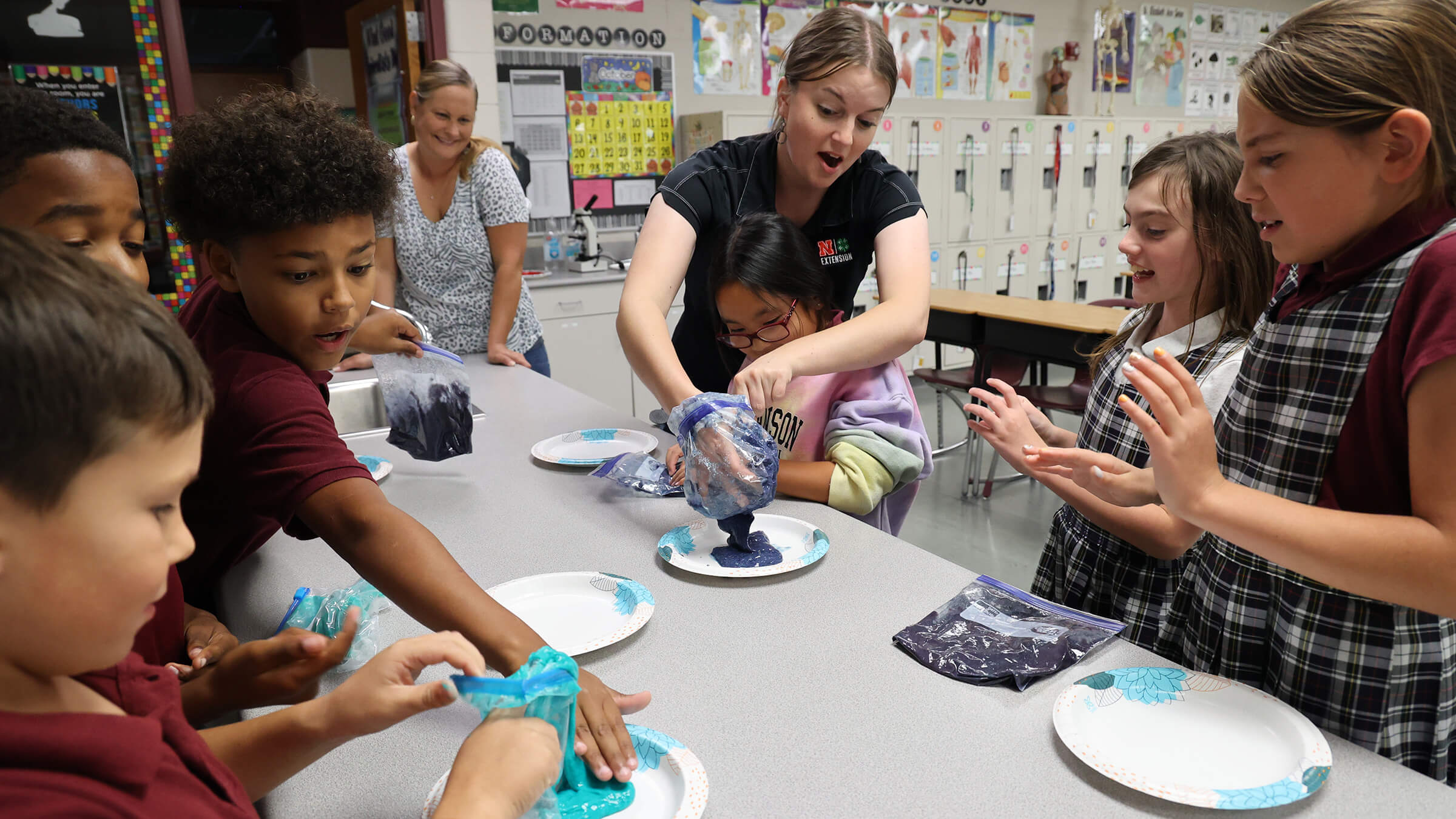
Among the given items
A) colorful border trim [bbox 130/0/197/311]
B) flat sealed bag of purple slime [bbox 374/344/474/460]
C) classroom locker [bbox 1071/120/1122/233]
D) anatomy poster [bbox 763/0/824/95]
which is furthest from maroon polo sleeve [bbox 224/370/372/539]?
classroom locker [bbox 1071/120/1122/233]

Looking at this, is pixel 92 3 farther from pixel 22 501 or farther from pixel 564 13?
pixel 22 501

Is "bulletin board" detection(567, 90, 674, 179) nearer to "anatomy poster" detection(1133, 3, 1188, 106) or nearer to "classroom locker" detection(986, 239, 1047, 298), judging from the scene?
"classroom locker" detection(986, 239, 1047, 298)

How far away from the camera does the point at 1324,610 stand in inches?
37.1

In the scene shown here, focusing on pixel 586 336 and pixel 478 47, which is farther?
pixel 586 336

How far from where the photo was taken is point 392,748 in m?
0.82

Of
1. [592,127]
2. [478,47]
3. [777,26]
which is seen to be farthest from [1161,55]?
[478,47]

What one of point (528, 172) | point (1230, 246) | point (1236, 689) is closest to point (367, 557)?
point (1236, 689)

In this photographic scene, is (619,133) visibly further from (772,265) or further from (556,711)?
(556,711)

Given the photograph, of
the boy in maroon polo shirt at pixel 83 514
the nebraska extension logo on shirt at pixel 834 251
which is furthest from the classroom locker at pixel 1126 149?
the boy in maroon polo shirt at pixel 83 514

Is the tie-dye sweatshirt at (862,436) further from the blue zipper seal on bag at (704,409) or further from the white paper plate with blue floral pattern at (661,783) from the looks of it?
the white paper plate with blue floral pattern at (661,783)

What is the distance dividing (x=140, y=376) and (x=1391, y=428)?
105cm

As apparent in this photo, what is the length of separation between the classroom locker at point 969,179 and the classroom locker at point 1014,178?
52 millimetres

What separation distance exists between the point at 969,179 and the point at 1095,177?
1091 mm

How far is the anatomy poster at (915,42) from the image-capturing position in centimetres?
553
